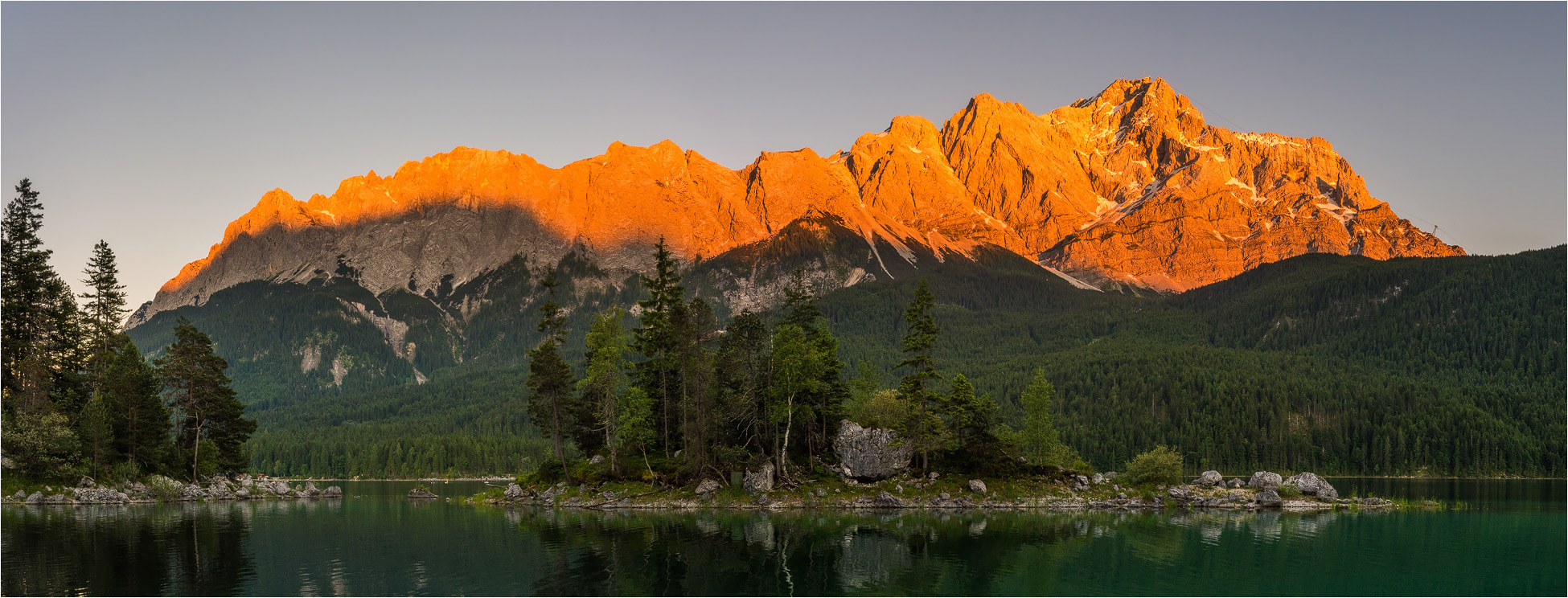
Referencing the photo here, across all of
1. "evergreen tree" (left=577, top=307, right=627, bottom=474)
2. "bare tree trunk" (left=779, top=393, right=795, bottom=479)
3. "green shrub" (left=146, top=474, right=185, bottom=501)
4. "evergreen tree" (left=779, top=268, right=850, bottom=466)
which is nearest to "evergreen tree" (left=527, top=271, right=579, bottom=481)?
"evergreen tree" (left=577, top=307, right=627, bottom=474)

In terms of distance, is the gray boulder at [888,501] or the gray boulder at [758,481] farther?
the gray boulder at [758,481]

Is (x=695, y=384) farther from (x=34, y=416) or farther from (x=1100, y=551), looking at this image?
(x=34, y=416)

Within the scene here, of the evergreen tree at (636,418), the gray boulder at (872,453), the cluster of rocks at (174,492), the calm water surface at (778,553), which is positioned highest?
the evergreen tree at (636,418)

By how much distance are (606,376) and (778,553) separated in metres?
43.0

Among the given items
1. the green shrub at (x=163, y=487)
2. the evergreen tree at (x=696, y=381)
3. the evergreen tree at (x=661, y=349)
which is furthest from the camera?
the green shrub at (x=163, y=487)

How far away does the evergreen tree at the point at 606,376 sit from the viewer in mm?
100125

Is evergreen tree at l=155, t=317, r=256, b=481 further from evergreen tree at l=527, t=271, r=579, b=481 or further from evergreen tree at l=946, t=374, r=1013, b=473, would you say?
evergreen tree at l=946, t=374, r=1013, b=473

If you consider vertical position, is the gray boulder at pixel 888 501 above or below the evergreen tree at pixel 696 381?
below

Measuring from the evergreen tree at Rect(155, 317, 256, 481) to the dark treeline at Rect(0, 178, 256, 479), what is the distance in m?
0.13

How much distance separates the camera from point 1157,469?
4048 inches

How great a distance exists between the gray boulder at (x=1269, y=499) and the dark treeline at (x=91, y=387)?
374 ft

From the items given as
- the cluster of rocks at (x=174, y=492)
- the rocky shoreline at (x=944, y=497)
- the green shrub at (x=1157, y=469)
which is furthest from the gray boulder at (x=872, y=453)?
the cluster of rocks at (x=174, y=492)

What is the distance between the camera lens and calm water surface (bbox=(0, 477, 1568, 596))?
165ft

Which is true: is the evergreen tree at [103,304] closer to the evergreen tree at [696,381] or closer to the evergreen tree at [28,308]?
the evergreen tree at [28,308]
